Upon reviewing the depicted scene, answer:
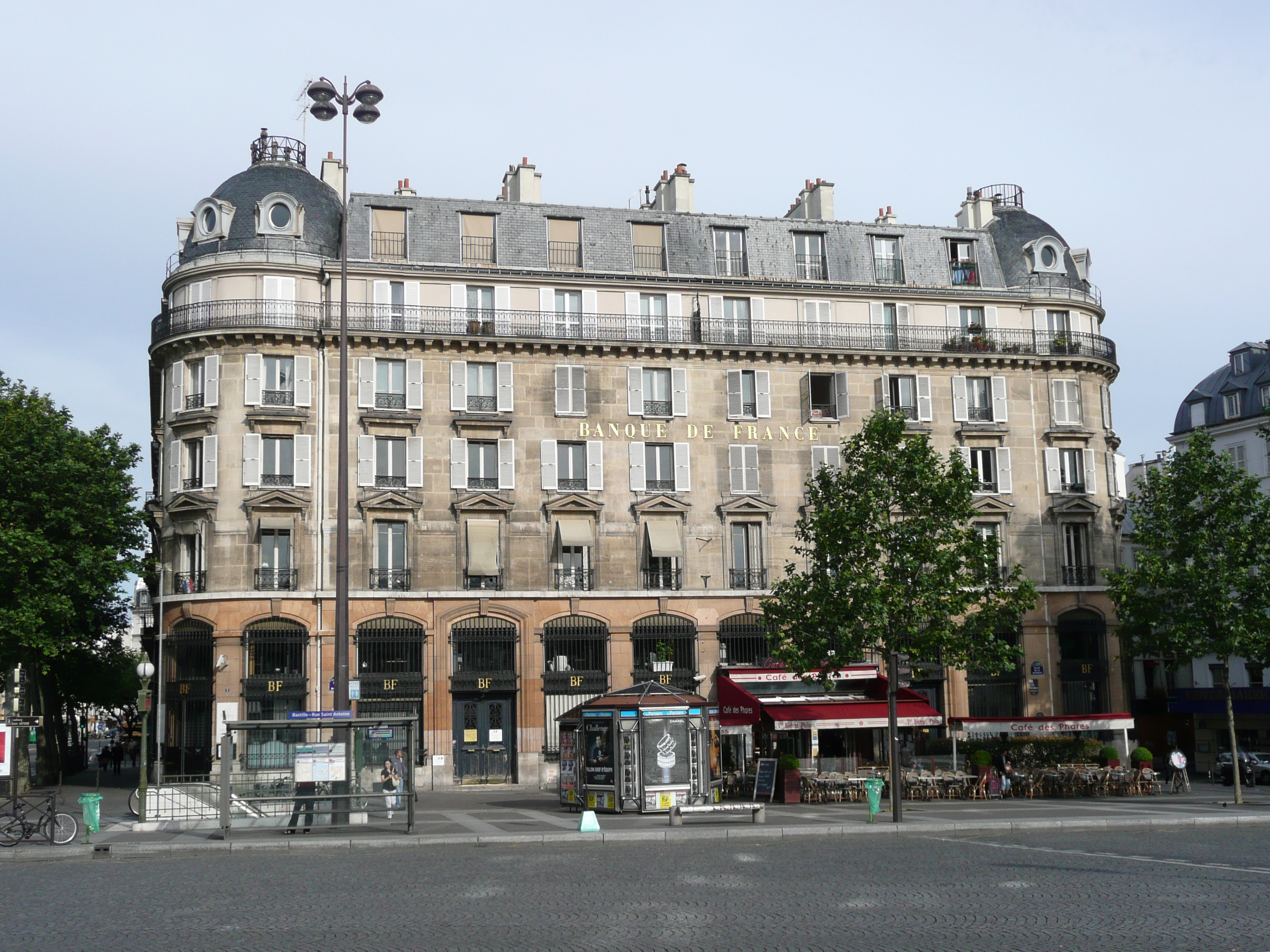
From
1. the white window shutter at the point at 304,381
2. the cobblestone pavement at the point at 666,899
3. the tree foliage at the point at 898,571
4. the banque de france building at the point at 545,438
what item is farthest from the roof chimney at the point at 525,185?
the cobblestone pavement at the point at 666,899

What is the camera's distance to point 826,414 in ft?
159

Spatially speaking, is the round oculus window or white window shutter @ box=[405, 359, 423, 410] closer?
white window shutter @ box=[405, 359, 423, 410]

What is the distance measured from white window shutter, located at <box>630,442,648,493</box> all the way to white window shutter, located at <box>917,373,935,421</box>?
35.1 feet

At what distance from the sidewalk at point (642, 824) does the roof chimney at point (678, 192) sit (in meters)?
24.7

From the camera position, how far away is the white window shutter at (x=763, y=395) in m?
47.6

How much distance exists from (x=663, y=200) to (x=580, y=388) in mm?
10063

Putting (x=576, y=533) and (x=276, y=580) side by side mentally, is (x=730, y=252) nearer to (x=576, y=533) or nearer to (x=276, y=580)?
(x=576, y=533)

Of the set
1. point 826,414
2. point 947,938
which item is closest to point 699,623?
point 826,414

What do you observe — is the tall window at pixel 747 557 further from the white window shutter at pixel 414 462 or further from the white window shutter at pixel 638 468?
the white window shutter at pixel 414 462

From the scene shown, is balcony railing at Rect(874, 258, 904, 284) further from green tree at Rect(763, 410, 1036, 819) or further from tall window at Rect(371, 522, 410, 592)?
tall window at Rect(371, 522, 410, 592)

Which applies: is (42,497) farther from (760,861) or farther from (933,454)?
(760,861)

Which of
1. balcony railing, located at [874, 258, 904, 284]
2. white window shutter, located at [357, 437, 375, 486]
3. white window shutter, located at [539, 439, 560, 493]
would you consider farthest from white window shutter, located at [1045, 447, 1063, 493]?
white window shutter, located at [357, 437, 375, 486]

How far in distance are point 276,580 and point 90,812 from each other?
59.1 ft

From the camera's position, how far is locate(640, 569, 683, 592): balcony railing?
149 ft
